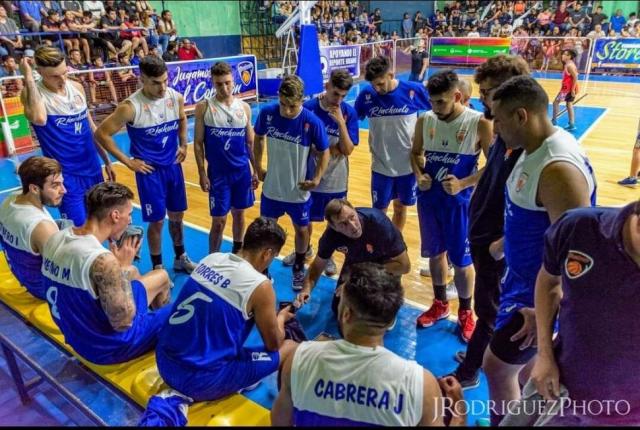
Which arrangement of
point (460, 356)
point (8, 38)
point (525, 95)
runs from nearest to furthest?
point (525, 95)
point (460, 356)
point (8, 38)

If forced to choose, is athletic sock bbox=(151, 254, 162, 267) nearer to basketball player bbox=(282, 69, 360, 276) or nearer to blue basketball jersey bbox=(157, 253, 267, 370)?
basketball player bbox=(282, 69, 360, 276)

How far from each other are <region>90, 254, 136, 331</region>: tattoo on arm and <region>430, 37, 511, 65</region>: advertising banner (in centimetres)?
1726

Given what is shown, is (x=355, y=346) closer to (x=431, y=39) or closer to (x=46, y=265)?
(x=46, y=265)

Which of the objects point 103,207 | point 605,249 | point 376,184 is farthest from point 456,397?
point 376,184

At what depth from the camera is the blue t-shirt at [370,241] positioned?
3.49 m

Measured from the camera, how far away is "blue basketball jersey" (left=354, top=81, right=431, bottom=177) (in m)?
4.43

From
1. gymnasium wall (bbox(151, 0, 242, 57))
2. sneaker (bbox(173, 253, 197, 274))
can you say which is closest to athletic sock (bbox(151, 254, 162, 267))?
sneaker (bbox(173, 253, 197, 274))

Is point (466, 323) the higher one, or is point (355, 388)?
point (355, 388)

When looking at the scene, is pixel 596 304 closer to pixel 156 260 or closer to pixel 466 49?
pixel 156 260

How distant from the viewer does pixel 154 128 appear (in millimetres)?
4309

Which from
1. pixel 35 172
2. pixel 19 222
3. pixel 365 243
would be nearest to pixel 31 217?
pixel 19 222

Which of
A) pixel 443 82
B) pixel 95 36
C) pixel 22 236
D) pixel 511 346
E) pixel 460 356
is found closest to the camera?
pixel 511 346

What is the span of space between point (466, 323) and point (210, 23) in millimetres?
18532

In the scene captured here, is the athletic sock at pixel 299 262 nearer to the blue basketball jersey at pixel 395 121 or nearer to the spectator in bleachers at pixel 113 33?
the blue basketball jersey at pixel 395 121
